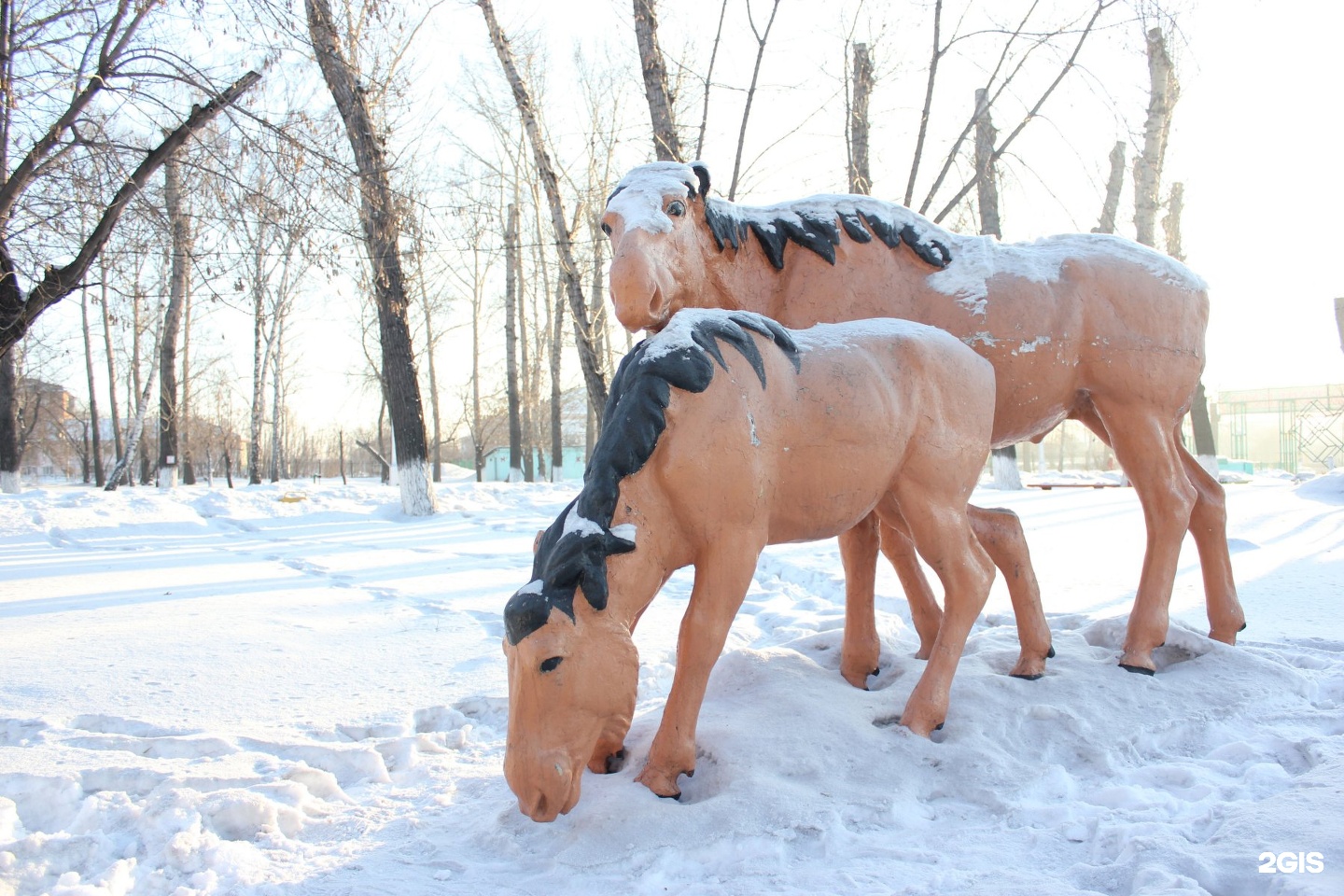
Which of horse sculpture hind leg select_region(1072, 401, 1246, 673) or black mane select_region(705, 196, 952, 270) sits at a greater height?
black mane select_region(705, 196, 952, 270)

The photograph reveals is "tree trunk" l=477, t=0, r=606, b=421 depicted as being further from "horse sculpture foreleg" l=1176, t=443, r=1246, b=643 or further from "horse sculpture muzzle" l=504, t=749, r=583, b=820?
"horse sculpture muzzle" l=504, t=749, r=583, b=820

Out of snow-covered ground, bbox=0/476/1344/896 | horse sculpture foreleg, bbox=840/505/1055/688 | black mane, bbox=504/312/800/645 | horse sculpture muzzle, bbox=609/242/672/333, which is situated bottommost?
snow-covered ground, bbox=0/476/1344/896

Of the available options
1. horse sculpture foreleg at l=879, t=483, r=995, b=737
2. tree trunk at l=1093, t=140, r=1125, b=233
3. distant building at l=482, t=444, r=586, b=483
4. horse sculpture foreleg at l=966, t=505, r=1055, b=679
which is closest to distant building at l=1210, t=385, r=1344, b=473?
tree trunk at l=1093, t=140, r=1125, b=233

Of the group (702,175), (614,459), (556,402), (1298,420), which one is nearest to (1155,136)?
(702,175)

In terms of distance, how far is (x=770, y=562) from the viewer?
24.7 ft

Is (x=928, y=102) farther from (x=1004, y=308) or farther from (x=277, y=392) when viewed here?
(x=277, y=392)

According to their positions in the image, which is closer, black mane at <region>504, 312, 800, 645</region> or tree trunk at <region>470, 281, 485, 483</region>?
black mane at <region>504, 312, 800, 645</region>

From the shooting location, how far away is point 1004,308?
3449mm

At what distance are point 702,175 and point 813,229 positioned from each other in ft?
1.63

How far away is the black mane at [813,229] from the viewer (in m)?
3.28

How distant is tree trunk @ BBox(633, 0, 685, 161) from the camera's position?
7.75 m

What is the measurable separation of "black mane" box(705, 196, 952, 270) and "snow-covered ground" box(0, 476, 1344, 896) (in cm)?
168

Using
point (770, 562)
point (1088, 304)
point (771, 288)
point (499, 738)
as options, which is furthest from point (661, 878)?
point (770, 562)

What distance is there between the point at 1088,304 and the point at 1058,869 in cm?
237
